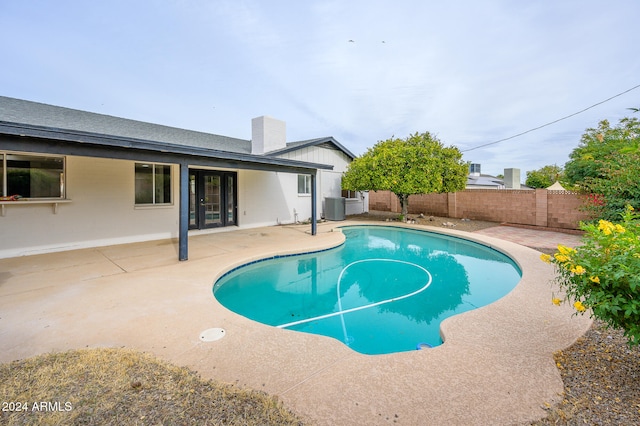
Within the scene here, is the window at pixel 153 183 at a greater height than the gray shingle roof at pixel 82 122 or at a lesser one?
lesser

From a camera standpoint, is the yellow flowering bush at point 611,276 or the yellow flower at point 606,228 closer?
the yellow flowering bush at point 611,276

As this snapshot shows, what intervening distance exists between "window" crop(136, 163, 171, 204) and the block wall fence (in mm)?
12946

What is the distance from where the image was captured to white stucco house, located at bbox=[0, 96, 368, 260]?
508 centimetres

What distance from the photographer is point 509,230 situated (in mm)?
11258

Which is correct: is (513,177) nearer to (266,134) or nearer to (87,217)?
(266,134)

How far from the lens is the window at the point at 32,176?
612cm

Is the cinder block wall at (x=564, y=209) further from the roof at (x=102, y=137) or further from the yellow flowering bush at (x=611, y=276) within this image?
the yellow flowering bush at (x=611, y=276)

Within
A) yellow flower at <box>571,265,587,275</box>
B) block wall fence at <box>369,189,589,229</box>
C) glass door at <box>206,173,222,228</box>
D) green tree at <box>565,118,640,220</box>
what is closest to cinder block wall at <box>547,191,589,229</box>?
block wall fence at <box>369,189,589,229</box>

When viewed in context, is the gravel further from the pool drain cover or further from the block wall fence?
the block wall fence

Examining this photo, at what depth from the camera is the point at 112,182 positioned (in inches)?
299

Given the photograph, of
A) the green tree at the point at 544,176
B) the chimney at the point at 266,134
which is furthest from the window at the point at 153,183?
the green tree at the point at 544,176

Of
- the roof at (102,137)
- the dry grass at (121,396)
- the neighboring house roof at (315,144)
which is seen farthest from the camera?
the neighboring house roof at (315,144)

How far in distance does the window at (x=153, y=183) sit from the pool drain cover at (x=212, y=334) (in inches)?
263

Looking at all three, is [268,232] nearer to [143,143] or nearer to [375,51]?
[143,143]
